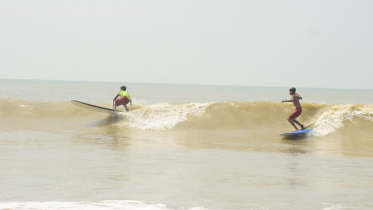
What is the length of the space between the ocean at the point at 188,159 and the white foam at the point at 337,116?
4 cm

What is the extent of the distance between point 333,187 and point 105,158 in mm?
4455

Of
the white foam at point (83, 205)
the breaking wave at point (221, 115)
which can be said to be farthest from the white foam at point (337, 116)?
the white foam at point (83, 205)

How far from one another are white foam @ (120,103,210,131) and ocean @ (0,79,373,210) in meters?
0.04

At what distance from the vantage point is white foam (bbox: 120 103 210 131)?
16.2 m

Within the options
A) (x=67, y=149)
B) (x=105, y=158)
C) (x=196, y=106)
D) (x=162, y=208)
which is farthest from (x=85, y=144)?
(x=196, y=106)

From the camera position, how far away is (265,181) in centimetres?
707

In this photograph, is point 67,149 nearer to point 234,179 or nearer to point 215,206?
Answer: point 234,179

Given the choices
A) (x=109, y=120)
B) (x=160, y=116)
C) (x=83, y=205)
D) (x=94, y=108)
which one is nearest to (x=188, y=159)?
(x=83, y=205)

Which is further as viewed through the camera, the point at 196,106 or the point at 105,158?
the point at 196,106

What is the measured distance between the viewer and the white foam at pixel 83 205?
16.9 feet

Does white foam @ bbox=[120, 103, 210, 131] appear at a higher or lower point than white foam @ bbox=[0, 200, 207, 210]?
higher

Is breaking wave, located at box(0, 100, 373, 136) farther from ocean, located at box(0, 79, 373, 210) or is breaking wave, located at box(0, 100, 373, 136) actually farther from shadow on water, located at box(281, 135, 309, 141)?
shadow on water, located at box(281, 135, 309, 141)

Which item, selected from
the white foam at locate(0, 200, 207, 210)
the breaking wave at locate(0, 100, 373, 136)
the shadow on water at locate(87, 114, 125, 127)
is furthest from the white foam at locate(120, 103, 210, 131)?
the white foam at locate(0, 200, 207, 210)

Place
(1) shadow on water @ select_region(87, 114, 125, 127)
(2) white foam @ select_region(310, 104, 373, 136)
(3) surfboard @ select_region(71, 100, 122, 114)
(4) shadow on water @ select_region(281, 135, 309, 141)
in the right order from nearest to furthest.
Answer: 1. (4) shadow on water @ select_region(281, 135, 309, 141)
2. (2) white foam @ select_region(310, 104, 373, 136)
3. (1) shadow on water @ select_region(87, 114, 125, 127)
4. (3) surfboard @ select_region(71, 100, 122, 114)
